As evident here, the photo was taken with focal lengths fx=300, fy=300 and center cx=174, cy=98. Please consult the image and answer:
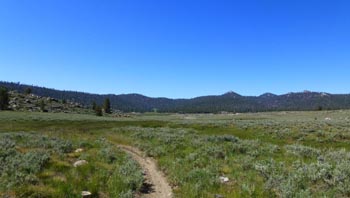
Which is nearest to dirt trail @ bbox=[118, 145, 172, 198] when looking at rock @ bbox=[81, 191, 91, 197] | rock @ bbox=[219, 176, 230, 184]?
rock @ bbox=[81, 191, 91, 197]

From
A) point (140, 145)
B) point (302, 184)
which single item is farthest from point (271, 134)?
point (302, 184)

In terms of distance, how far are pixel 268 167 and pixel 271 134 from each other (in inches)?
955

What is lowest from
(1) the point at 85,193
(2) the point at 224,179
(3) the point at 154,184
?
(3) the point at 154,184

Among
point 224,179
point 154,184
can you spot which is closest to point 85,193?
point 154,184

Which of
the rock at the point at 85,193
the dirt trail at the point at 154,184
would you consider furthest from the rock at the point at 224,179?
the rock at the point at 85,193

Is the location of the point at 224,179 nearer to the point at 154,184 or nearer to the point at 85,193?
the point at 154,184

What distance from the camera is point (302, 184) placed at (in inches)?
496

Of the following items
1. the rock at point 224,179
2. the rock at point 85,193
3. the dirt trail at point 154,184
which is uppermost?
the rock at point 224,179

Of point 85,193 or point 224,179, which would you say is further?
point 224,179

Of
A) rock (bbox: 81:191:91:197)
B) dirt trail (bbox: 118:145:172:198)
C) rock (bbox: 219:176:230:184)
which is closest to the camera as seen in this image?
rock (bbox: 81:191:91:197)

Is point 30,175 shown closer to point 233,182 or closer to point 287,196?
point 233,182

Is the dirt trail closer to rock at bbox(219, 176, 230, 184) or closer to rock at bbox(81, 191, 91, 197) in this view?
rock at bbox(81, 191, 91, 197)

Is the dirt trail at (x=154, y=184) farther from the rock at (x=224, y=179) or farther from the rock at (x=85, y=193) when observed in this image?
the rock at (x=224, y=179)

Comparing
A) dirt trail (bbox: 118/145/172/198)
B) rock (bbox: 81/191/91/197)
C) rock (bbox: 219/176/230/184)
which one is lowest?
dirt trail (bbox: 118/145/172/198)
